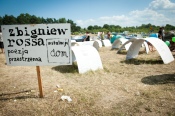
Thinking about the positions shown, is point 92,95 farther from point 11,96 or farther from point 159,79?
point 159,79

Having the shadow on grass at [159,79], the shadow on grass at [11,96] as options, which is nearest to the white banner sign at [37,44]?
the shadow on grass at [11,96]

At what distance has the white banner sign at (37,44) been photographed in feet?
13.6

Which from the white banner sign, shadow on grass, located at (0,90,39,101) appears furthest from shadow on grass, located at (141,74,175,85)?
shadow on grass, located at (0,90,39,101)

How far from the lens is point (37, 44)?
4.25 metres

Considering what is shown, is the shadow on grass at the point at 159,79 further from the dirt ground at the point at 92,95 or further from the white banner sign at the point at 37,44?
the white banner sign at the point at 37,44

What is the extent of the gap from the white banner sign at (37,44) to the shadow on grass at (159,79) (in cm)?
348

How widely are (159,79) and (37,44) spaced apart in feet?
16.2

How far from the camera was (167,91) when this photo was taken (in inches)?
191

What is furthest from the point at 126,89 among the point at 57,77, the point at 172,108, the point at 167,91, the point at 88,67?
the point at 57,77

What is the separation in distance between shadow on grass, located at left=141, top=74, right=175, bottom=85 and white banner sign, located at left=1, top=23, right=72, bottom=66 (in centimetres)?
348

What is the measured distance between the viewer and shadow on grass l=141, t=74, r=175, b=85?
5.85 metres

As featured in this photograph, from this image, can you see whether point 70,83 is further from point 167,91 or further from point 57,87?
point 167,91

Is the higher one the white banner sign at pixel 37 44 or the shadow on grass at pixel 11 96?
the white banner sign at pixel 37 44

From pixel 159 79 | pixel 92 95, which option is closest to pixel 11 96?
pixel 92 95
